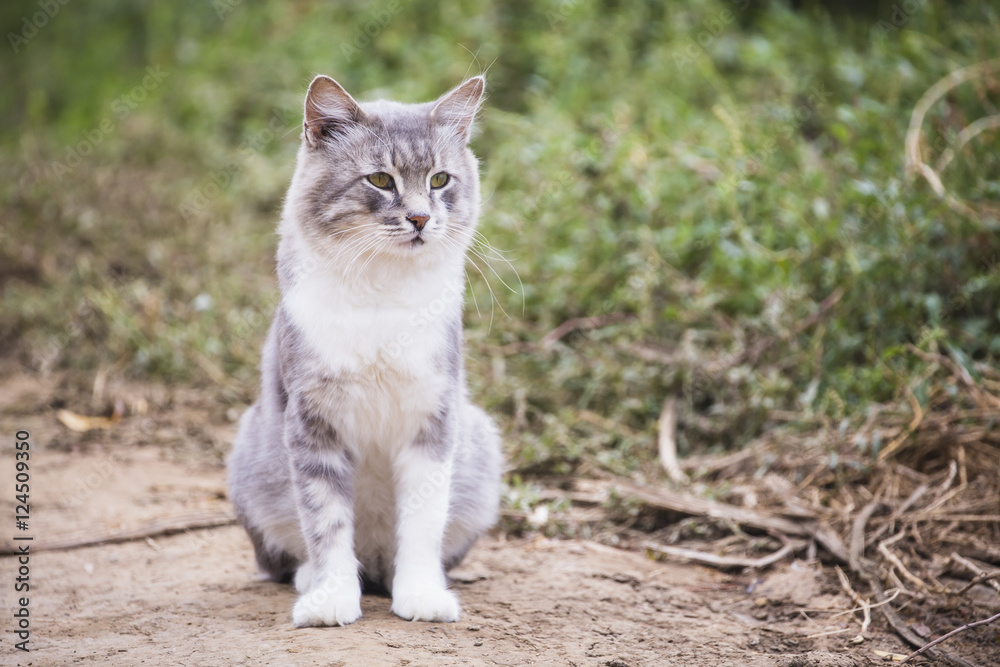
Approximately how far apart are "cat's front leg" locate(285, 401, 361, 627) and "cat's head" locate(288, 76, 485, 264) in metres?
0.55

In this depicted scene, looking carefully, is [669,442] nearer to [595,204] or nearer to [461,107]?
[595,204]

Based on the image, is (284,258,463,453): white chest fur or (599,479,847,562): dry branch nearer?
(284,258,463,453): white chest fur

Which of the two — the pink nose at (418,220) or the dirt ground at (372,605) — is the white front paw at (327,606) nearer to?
the dirt ground at (372,605)

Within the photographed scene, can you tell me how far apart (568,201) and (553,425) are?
172 centimetres

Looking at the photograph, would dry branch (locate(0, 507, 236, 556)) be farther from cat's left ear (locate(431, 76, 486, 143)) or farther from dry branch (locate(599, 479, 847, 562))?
cat's left ear (locate(431, 76, 486, 143))

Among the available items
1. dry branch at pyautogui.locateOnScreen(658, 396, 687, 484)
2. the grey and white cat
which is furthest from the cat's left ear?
dry branch at pyautogui.locateOnScreen(658, 396, 687, 484)

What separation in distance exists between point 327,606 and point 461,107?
5.68 feet

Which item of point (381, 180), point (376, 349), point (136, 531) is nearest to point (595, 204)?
point (381, 180)

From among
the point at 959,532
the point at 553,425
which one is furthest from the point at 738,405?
the point at 959,532

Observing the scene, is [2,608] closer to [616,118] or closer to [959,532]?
[959,532]

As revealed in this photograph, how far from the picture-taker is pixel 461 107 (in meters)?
3.16

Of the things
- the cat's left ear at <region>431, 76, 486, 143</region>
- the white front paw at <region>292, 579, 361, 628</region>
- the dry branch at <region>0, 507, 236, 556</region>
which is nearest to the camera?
the white front paw at <region>292, 579, 361, 628</region>

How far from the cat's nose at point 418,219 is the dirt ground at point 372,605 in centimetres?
124

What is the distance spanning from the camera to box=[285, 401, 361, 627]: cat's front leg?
276 cm
